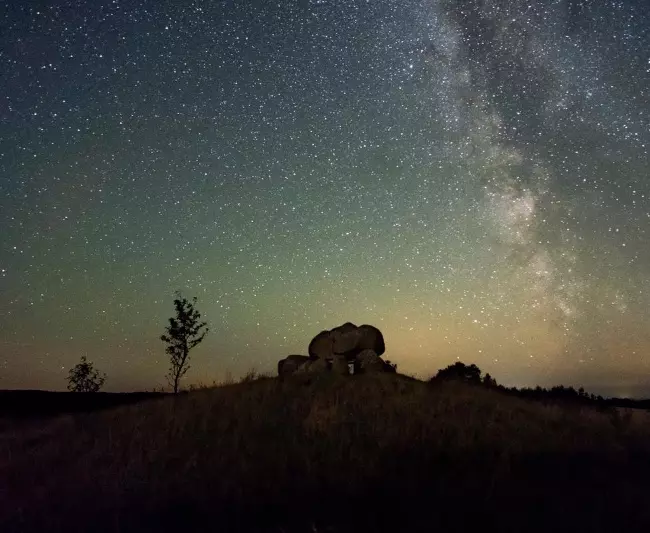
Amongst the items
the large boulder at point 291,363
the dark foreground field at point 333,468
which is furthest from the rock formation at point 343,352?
the dark foreground field at point 333,468

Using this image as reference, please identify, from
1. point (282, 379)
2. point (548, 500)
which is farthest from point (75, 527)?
point (282, 379)

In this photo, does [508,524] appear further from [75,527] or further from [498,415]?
[498,415]

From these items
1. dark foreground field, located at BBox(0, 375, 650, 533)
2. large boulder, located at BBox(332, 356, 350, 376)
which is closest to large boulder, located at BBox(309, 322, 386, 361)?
large boulder, located at BBox(332, 356, 350, 376)

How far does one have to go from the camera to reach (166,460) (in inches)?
480

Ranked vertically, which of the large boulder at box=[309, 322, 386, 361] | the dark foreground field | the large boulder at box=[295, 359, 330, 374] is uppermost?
the large boulder at box=[309, 322, 386, 361]

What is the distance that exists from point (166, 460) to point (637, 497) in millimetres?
8655

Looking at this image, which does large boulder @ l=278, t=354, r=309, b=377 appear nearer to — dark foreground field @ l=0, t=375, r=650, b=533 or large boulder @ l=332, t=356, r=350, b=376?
large boulder @ l=332, t=356, r=350, b=376

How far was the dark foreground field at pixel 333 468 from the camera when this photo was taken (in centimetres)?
866

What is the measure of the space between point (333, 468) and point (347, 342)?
15.4 meters

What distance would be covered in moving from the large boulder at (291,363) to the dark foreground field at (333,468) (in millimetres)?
7625

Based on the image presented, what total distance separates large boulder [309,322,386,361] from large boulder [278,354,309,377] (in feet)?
1.70

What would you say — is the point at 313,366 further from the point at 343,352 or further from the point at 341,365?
the point at 343,352

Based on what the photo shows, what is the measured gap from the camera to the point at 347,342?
1037 inches

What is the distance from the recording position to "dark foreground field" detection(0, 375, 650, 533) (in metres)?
8.66
